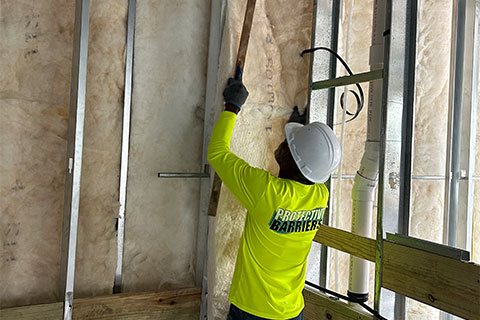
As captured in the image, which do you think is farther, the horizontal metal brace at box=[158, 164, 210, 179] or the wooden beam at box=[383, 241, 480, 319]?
the horizontal metal brace at box=[158, 164, 210, 179]

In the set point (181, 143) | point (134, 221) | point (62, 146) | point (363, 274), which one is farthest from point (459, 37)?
point (62, 146)

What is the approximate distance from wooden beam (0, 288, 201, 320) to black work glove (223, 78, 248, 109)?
3.39 feet

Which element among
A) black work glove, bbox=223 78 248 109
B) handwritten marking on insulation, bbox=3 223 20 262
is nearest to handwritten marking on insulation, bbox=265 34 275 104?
black work glove, bbox=223 78 248 109

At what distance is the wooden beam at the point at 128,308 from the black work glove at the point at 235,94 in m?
1.03

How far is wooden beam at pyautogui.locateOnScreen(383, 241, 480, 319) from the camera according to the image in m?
1.44

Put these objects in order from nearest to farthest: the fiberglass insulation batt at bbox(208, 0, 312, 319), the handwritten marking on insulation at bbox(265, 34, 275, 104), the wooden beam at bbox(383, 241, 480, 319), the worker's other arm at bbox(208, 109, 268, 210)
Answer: the wooden beam at bbox(383, 241, 480, 319) → the worker's other arm at bbox(208, 109, 268, 210) → the fiberglass insulation batt at bbox(208, 0, 312, 319) → the handwritten marking on insulation at bbox(265, 34, 275, 104)

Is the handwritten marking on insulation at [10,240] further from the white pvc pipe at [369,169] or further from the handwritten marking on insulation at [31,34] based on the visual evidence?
the white pvc pipe at [369,169]

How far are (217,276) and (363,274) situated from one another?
27.8 inches

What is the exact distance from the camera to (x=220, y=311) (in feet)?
6.79

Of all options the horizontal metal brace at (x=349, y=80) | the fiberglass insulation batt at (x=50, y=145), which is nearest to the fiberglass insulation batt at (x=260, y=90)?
the horizontal metal brace at (x=349, y=80)

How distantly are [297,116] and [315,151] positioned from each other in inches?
27.3

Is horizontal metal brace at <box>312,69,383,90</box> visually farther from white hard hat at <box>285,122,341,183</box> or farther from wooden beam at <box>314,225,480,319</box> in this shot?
wooden beam at <box>314,225,480,319</box>

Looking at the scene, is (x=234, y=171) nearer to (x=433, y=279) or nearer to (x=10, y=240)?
(x=433, y=279)

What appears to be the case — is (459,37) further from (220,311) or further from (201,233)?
(220,311)
